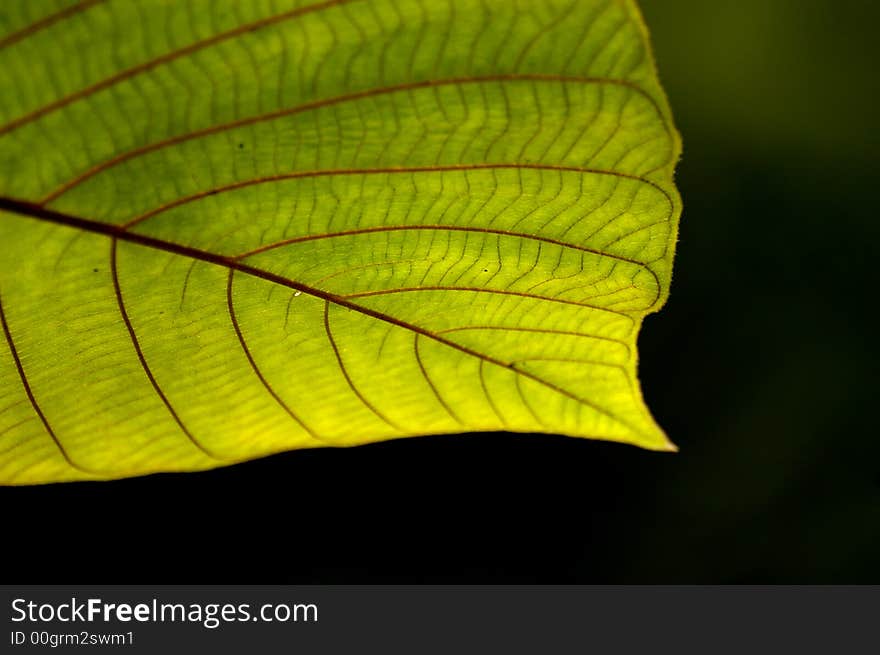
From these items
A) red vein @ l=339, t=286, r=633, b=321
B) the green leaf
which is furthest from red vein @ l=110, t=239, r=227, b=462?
red vein @ l=339, t=286, r=633, b=321

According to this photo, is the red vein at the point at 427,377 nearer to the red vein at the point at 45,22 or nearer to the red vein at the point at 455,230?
the red vein at the point at 455,230

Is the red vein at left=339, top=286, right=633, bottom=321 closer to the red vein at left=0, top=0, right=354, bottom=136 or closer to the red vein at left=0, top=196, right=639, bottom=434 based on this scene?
the red vein at left=0, top=196, right=639, bottom=434

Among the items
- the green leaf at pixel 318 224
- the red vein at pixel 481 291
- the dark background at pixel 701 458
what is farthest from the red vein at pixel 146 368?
the dark background at pixel 701 458

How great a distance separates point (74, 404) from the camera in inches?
20.0

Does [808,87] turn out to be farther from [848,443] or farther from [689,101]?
[848,443]

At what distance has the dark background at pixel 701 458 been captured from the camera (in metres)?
2.21

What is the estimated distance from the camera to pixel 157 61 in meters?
0.40

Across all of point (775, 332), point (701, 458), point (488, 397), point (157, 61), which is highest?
point (775, 332)

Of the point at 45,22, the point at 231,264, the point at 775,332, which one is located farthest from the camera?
the point at 775,332

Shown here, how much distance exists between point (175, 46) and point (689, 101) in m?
2.01

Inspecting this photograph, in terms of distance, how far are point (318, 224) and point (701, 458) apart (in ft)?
6.93

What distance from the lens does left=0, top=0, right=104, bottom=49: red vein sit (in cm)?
38

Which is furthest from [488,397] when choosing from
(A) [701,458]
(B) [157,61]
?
(A) [701,458]

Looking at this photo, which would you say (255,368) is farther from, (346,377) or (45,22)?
(45,22)
